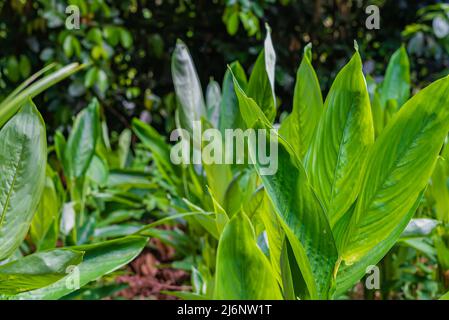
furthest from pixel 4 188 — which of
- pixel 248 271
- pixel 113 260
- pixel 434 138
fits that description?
pixel 434 138

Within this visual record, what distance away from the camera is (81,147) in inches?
58.9

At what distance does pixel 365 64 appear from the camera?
288 centimetres

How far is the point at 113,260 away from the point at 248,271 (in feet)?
0.90

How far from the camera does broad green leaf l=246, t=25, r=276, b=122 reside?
40.4 inches

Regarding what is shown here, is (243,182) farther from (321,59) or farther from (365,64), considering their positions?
(321,59)

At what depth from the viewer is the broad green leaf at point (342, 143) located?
0.74 meters

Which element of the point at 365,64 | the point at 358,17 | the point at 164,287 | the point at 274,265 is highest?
the point at 358,17

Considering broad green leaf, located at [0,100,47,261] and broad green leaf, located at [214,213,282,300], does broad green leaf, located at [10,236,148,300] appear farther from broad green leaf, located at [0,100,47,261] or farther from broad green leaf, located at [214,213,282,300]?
broad green leaf, located at [214,213,282,300]

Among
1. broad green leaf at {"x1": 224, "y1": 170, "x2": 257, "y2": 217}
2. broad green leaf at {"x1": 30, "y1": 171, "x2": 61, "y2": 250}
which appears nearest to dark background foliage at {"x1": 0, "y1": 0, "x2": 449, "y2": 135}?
broad green leaf at {"x1": 30, "y1": 171, "x2": 61, "y2": 250}

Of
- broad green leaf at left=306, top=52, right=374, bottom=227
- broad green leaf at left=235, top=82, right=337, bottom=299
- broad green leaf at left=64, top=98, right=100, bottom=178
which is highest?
broad green leaf at left=64, top=98, right=100, bottom=178

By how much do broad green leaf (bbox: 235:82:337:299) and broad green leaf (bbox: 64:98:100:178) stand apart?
0.87m

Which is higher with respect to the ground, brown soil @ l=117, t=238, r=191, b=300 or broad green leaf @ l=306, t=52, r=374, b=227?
broad green leaf @ l=306, t=52, r=374, b=227

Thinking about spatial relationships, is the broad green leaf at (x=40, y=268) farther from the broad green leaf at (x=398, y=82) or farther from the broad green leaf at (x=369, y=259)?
the broad green leaf at (x=398, y=82)

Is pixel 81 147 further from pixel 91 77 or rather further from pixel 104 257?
pixel 91 77
